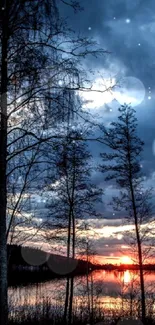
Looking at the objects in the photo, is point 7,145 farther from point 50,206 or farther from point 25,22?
point 50,206

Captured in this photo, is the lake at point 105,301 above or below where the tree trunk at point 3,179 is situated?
below

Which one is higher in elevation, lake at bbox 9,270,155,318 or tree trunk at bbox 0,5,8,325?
tree trunk at bbox 0,5,8,325

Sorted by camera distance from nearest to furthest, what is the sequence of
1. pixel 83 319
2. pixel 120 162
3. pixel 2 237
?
pixel 2 237 < pixel 83 319 < pixel 120 162

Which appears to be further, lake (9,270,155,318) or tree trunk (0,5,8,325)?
lake (9,270,155,318)

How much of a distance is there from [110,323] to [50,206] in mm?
9586

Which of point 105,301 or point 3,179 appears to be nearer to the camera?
point 3,179

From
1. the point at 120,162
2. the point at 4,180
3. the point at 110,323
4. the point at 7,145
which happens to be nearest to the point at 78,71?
A: the point at 7,145

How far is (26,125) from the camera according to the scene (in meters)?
6.56

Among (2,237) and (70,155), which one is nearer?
(2,237)

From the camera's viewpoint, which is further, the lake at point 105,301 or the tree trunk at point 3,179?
the lake at point 105,301

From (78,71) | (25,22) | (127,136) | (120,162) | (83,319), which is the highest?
(127,136)

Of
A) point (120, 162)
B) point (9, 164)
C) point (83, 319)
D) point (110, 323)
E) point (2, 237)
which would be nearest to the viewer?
point (2, 237)

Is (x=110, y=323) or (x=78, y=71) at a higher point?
(x=78, y=71)

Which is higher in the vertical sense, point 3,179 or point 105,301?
point 3,179
